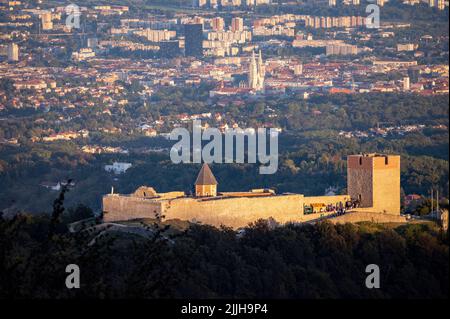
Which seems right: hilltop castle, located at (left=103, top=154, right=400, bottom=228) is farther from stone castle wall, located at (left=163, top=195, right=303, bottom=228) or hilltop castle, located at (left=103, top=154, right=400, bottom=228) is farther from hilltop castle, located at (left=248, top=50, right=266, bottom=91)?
hilltop castle, located at (left=248, top=50, right=266, bottom=91)

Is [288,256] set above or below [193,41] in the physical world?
above

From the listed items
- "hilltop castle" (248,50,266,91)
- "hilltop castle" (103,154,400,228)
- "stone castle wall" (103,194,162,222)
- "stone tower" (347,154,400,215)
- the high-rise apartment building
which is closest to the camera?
"stone castle wall" (103,194,162,222)

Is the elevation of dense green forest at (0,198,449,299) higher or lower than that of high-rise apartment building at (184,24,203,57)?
higher

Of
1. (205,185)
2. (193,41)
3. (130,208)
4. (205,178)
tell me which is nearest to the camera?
(130,208)

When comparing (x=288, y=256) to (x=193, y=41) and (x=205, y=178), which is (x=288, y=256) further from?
(x=193, y=41)

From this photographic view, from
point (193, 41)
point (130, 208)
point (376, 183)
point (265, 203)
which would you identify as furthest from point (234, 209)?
point (193, 41)

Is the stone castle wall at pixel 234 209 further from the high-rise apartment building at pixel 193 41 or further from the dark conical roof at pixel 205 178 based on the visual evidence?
the high-rise apartment building at pixel 193 41

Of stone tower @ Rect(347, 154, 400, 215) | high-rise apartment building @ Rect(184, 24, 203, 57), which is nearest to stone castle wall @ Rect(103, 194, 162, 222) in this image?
stone tower @ Rect(347, 154, 400, 215)

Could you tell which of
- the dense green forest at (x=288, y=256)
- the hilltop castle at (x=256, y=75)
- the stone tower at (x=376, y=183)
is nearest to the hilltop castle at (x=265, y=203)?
the stone tower at (x=376, y=183)
